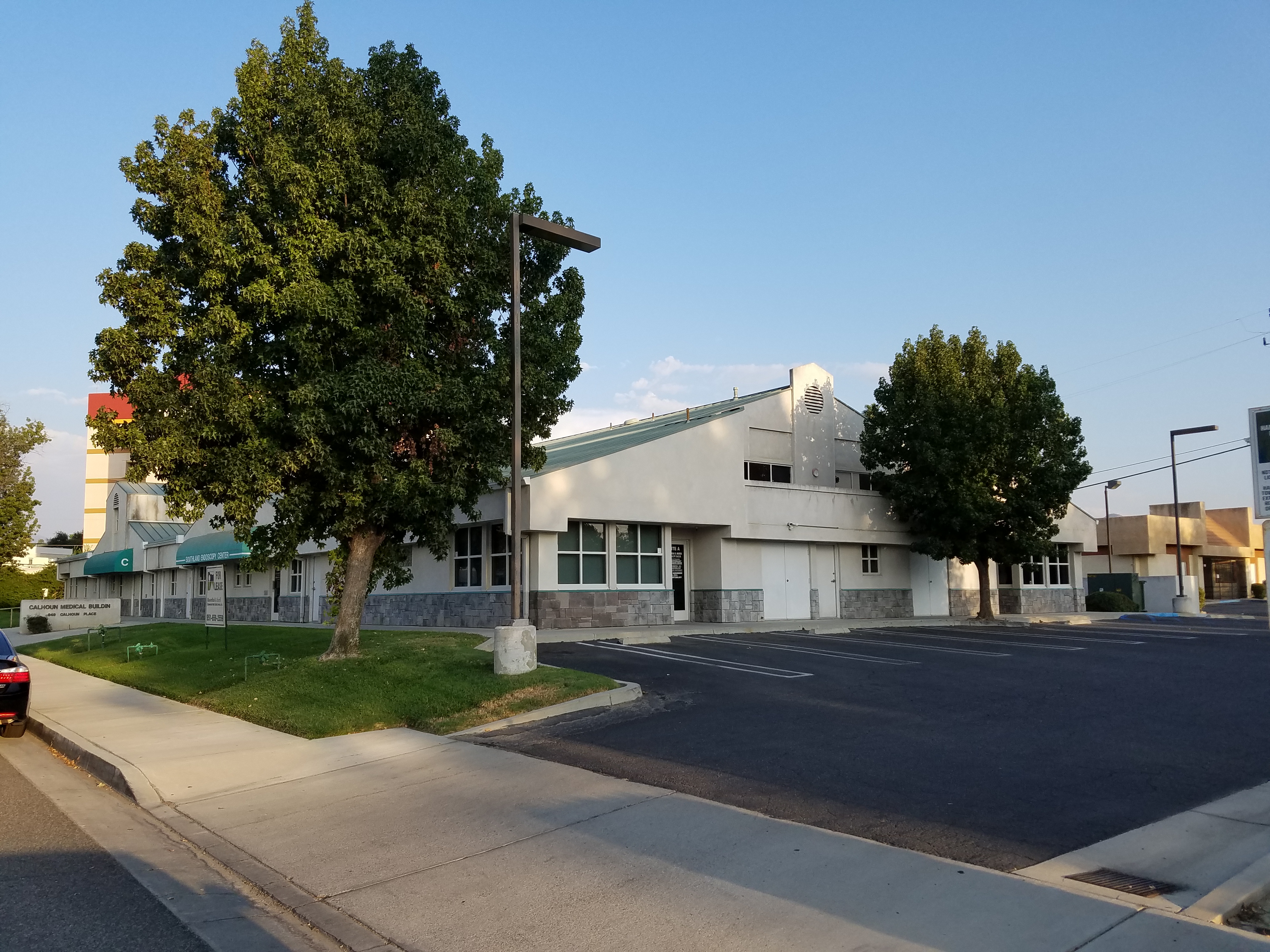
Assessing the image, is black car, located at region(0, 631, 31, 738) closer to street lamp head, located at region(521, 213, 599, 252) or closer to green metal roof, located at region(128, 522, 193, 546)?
street lamp head, located at region(521, 213, 599, 252)

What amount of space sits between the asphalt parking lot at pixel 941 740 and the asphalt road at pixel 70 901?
3.91 metres

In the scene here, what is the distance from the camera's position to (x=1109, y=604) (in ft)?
133

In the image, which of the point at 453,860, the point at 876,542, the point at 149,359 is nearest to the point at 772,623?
the point at 876,542

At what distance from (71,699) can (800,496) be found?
19808mm

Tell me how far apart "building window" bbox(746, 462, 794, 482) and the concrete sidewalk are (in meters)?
21.0

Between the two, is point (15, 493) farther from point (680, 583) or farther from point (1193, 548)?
point (1193, 548)

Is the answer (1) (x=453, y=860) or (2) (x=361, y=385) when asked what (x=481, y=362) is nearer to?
(2) (x=361, y=385)

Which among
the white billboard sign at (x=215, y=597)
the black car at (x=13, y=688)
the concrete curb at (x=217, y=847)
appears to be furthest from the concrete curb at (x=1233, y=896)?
the white billboard sign at (x=215, y=597)

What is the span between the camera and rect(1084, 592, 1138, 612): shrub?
40.6m

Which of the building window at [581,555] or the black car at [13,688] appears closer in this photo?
the black car at [13,688]

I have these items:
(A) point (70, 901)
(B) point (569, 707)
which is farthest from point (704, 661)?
(A) point (70, 901)

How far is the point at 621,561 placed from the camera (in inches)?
977

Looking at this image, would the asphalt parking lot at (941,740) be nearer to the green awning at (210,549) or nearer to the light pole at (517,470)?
the light pole at (517,470)

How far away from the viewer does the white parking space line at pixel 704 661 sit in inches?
596
